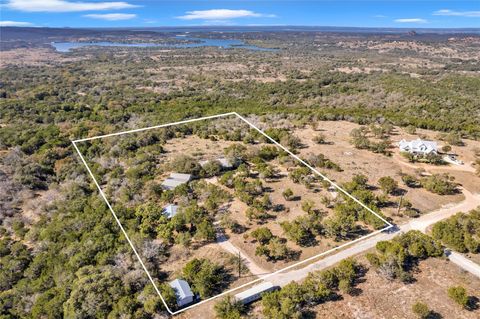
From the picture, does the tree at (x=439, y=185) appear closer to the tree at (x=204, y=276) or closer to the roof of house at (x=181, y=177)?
the tree at (x=204, y=276)

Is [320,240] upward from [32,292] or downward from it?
upward

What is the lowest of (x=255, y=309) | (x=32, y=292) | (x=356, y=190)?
(x=32, y=292)

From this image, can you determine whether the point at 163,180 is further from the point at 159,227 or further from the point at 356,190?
the point at 356,190

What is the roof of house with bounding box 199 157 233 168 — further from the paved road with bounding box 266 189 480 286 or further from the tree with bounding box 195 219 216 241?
the paved road with bounding box 266 189 480 286

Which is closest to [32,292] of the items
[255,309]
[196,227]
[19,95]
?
[196,227]

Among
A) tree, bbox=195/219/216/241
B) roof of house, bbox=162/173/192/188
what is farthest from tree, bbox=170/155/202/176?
tree, bbox=195/219/216/241

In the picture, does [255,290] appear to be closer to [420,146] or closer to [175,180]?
[175,180]
